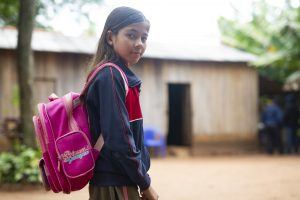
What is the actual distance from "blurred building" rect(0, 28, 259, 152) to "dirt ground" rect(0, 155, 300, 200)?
2053mm

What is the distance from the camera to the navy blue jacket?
7.03 feet

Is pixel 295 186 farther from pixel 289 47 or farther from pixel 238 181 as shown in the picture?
pixel 289 47

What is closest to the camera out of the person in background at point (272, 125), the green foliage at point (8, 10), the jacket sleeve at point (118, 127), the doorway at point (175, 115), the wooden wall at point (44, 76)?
the jacket sleeve at point (118, 127)

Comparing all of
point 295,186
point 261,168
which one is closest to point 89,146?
point 295,186

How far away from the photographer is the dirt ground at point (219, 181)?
7398 mm

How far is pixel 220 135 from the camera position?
1630 cm

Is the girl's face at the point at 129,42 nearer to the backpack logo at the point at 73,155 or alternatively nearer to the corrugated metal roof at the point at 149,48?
the backpack logo at the point at 73,155

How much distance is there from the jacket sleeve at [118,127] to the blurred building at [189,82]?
38.5ft

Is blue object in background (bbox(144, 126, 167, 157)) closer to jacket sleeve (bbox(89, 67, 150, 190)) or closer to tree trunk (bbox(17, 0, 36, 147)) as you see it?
tree trunk (bbox(17, 0, 36, 147))

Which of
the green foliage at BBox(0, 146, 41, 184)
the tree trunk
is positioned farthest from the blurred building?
the green foliage at BBox(0, 146, 41, 184)

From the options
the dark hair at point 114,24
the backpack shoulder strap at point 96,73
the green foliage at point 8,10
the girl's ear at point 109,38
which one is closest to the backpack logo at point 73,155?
the backpack shoulder strap at point 96,73

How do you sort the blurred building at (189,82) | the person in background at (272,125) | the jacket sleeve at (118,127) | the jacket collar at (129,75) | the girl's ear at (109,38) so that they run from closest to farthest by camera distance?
1. the jacket sleeve at (118,127)
2. the jacket collar at (129,75)
3. the girl's ear at (109,38)
4. the blurred building at (189,82)
5. the person in background at (272,125)

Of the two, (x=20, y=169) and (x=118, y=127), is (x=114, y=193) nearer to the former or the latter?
(x=118, y=127)

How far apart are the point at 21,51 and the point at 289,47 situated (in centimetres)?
994
